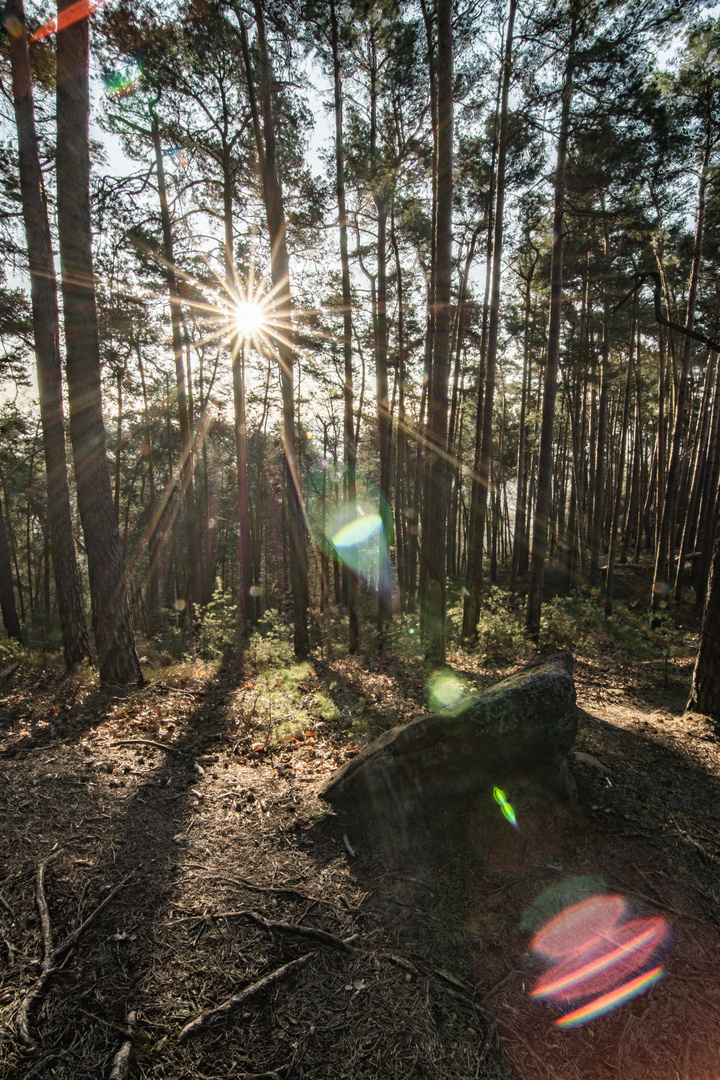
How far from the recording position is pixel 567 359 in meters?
13.3

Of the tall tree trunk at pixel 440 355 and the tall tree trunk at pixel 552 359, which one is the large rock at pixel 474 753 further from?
the tall tree trunk at pixel 552 359

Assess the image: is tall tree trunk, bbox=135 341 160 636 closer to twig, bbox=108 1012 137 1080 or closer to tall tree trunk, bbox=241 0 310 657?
tall tree trunk, bbox=241 0 310 657

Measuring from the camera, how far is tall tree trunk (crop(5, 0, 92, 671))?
24.4ft

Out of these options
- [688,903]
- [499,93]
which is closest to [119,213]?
[499,93]

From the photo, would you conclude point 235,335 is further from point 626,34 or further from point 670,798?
point 670,798

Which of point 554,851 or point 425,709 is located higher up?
point 554,851

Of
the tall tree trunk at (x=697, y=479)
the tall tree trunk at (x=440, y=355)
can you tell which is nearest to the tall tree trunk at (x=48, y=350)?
the tall tree trunk at (x=440, y=355)

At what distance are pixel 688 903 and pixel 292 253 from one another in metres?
13.5

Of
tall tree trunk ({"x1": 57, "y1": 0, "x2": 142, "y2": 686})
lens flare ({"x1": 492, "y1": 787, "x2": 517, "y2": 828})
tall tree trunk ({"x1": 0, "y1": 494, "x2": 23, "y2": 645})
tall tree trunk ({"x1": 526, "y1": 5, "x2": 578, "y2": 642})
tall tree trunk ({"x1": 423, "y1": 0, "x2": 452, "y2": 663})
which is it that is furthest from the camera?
tall tree trunk ({"x1": 0, "y1": 494, "x2": 23, "y2": 645})

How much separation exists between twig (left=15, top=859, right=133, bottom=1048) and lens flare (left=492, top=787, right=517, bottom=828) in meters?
2.48

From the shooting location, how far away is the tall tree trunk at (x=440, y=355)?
677cm

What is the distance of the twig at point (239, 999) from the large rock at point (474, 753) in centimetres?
123

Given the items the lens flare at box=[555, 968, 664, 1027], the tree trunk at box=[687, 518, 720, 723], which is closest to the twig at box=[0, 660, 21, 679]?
the lens flare at box=[555, 968, 664, 1027]

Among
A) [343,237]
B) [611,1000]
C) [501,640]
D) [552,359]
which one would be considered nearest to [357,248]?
[343,237]
